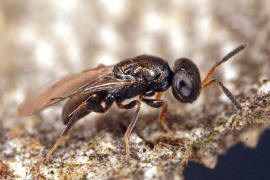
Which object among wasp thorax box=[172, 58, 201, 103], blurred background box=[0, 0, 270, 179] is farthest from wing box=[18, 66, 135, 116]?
blurred background box=[0, 0, 270, 179]

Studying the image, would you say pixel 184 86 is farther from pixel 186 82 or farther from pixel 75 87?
pixel 75 87

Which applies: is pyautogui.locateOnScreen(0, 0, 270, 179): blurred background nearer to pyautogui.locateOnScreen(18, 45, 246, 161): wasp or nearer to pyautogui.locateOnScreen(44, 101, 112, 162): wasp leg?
pyautogui.locateOnScreen(18, 45, 246, 161): wasp

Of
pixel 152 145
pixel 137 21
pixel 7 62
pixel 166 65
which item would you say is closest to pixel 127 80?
pixel 166 65

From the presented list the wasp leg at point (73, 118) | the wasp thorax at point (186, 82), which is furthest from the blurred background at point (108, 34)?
the wasp leg at point (73, 118)

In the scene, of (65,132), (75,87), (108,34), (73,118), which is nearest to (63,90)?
(75,87)

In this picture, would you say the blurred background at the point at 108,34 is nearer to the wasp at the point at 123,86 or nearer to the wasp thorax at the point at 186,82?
the wasp at the point at 123,86

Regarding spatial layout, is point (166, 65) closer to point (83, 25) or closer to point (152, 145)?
point (152, 145)

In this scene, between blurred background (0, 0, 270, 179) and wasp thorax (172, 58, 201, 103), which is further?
blurred background (0, 0, 270, 179)
